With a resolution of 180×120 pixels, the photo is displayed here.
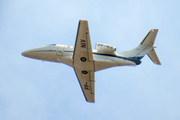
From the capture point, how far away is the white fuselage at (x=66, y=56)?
82.3ft

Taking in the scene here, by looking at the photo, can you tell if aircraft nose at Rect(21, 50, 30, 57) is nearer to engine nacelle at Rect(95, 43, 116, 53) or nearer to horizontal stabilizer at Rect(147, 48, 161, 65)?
engine nacelle at Rect(95, 43, 116, 53)

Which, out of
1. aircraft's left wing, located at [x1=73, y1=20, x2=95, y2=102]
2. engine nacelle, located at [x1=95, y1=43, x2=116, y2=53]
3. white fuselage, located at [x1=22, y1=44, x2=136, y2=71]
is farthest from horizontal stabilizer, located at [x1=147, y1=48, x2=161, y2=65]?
aircraft's left wing, located at [x1=73, y1=20, x2=95, y2=102]

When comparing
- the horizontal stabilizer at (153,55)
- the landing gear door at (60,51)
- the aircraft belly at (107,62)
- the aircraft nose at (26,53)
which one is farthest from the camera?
the aircraft nose at (26,53)

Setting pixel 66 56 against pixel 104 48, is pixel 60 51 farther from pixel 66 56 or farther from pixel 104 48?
pixel 104 48

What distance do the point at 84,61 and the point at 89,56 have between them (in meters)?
0.86

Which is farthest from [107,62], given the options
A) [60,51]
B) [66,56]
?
[60,51]

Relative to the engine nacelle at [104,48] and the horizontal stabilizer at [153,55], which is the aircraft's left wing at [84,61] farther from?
the horizontal stabilizer at [153,55]

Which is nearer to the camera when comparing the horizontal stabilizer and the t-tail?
the t-tail

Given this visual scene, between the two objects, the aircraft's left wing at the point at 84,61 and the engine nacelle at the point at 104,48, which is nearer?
the aircraft's left wing at the point at 84,61

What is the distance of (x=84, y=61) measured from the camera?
80.8 feet

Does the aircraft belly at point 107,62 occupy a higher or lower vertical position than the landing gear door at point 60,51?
lower

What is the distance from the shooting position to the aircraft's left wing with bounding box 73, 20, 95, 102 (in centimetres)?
2227

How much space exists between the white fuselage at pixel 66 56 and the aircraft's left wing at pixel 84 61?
31.1 inches

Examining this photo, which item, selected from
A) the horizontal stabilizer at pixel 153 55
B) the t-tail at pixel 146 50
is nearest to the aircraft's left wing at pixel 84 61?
the t-tail at pixel 146 50
